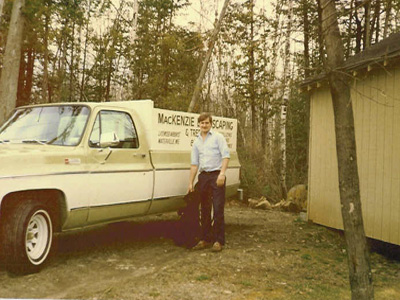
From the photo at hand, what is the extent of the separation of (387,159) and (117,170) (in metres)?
4.49

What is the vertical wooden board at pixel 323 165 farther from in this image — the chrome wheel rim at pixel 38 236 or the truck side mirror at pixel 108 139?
the chrome wheel rim at pixel 38 236

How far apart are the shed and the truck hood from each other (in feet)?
14.2

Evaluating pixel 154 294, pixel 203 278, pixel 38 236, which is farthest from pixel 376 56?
pixel 38 236

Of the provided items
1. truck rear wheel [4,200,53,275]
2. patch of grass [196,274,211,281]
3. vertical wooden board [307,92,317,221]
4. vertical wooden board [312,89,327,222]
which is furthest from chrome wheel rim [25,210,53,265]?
Result: vertical wooden board [307,92,317,221]

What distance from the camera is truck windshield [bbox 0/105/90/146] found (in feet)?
19.4

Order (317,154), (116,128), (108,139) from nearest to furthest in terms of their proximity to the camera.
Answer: (108,139)
(116,128)
(317,154)

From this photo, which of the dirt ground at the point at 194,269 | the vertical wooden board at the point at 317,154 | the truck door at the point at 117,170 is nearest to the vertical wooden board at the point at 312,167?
the vertical wooden board at the point at 317,154

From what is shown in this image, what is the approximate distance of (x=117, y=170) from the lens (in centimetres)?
623

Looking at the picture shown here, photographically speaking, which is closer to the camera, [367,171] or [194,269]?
[194,269]

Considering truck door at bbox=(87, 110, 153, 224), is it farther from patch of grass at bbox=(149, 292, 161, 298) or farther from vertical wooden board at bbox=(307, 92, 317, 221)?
vertical wooden board at bbox=(307, 92, 317, 221)

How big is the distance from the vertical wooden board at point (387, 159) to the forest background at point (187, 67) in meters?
7.02

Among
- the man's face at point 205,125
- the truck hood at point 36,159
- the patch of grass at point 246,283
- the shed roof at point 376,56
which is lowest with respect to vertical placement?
the patch of grass at point 246,283

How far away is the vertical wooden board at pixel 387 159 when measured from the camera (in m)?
7.29

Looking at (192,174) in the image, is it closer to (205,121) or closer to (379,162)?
(205,121)
